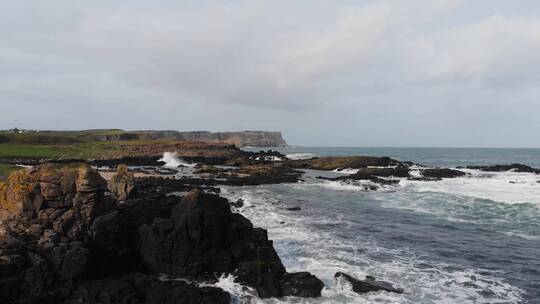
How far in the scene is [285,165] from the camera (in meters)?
78.8

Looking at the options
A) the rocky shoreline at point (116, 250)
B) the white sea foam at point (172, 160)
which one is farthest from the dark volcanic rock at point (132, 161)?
the rocky shoreline at point (116, 250)

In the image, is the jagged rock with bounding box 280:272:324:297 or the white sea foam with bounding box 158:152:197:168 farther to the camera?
the white sea foam with bounding box 158:152:197:168

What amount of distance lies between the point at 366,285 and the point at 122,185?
18027mm

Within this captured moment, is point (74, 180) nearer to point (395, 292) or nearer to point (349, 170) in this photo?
point (395, 292)

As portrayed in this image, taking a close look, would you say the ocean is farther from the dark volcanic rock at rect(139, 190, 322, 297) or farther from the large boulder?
the large boulder

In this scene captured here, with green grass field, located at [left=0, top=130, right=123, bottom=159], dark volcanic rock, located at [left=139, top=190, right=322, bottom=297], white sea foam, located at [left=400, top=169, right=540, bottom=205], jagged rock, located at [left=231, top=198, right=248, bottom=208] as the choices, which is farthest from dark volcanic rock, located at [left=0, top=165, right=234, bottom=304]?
green grass field, located at [left=0, top=130, right=123, bottom=159]

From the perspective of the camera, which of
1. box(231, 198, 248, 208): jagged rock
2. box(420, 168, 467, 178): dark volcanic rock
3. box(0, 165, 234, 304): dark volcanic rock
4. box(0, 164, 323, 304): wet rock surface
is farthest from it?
box(420, 168, 467, 178): dark volcanic rock

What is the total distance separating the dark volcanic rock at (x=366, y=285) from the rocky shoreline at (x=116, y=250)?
0.05 metres

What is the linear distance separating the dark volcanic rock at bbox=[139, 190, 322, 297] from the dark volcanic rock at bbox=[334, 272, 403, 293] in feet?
4.94

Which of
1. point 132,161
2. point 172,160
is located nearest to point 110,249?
point 132,161

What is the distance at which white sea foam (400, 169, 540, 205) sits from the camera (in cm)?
4267

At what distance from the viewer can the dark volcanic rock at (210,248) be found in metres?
16.1

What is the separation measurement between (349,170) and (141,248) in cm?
6102

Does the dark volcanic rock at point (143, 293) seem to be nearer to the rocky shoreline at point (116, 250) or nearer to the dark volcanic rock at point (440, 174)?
the rocky shoreline at point (116, 250)
